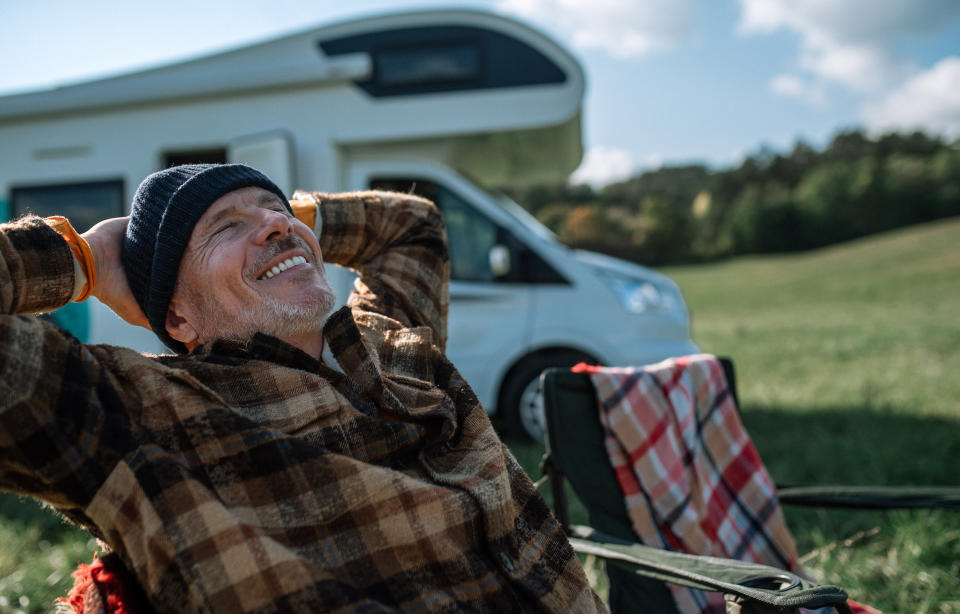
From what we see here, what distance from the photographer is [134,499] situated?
43.0 inches

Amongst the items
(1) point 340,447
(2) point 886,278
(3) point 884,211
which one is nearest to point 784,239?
A: (3) point 884,211

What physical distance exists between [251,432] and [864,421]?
16.3 feet

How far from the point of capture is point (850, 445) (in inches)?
168

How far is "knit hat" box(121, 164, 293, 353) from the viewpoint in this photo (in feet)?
4.93

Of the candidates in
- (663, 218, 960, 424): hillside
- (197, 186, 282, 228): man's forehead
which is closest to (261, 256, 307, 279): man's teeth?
(197, 186, 282, 228): man's forehead

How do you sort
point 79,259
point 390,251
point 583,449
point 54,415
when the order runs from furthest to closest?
point 583,449 < point 390,251 < point 79,259 < point 54,415

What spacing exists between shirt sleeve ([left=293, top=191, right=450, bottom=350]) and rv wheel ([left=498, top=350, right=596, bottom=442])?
274 centimetres

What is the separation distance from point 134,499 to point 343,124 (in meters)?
3.94

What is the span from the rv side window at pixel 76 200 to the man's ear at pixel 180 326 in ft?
12.0

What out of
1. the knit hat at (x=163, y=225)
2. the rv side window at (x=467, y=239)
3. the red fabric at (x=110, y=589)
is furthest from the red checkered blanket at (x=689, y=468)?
the rv side window at (x=467, y=239)

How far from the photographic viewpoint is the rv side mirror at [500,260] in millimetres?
4707

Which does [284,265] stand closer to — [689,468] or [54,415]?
[54,415]

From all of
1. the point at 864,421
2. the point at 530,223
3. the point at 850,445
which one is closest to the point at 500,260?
the point at 530,223

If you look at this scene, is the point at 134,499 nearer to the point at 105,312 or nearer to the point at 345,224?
the point at 345,224
